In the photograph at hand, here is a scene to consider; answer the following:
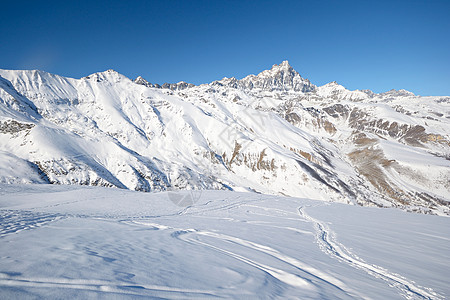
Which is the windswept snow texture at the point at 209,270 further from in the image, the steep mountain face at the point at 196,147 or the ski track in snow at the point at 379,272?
the steep mountain face at the point at 196,147

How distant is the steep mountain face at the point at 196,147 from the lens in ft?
236

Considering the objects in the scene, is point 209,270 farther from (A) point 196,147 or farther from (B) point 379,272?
(A) point 196,147

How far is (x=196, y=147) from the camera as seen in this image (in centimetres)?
11406

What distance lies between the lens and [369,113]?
174 metres

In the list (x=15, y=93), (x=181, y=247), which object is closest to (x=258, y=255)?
(x=181, y=247)

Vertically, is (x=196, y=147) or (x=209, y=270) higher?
(x=196, y=147)

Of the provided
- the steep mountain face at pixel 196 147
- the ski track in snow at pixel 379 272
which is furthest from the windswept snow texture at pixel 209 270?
the steep mountain face at pixel 196 147

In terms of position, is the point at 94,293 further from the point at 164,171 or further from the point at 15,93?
the point at 15,93

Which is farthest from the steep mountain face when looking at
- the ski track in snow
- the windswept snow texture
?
the ski track in snow

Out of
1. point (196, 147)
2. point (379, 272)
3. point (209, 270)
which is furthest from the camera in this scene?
point (196, 147)

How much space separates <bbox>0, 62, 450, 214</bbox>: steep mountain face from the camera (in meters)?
72.0

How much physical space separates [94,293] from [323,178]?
320ft

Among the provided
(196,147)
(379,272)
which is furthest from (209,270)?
(196,147)

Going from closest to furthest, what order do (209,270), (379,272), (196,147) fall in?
(209,270), (379,272), (196,147)
